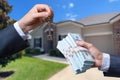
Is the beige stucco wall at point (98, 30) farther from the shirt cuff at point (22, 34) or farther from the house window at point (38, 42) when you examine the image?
the shirt cuff at point (22, 34)

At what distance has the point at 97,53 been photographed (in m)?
2.77

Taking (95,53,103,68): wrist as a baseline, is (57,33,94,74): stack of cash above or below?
above

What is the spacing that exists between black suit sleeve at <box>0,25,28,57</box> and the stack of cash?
1.30ft

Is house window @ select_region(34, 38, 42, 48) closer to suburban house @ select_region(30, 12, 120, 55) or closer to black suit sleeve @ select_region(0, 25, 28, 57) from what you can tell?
suburban house @ select_region(30, 12, 120, 55)

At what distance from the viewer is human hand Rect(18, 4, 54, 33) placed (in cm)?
202

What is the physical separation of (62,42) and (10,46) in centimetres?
51

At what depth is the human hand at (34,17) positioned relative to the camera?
79.5 inches

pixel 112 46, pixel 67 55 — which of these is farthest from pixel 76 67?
pixel 112 46

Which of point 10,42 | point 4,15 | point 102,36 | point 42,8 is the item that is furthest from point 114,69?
point 102,36

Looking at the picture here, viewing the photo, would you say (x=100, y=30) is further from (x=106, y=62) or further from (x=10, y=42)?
(x=10, y=42)

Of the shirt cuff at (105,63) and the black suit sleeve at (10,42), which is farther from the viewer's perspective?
the shirt cuff at (105,63)

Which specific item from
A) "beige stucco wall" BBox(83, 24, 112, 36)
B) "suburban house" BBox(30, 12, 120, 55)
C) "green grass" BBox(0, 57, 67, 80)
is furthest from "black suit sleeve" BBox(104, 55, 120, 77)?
"beige stucco wall" BBox(83, 24, 112, 36)

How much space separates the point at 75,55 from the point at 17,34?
0.51m

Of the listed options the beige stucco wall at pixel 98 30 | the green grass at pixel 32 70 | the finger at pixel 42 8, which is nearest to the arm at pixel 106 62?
the finger at pixel 42 8
